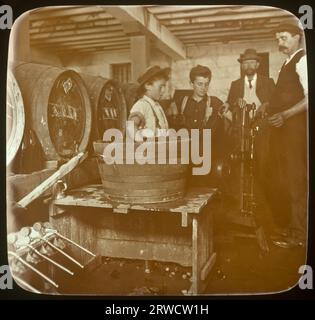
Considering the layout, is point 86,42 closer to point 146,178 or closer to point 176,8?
point 176,8

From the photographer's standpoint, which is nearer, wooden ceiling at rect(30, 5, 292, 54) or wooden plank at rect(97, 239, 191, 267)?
wooden ceiling at rect(30, 5, 292, 54)

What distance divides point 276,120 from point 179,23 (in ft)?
1.98

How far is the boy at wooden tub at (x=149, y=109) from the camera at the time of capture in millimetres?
1948

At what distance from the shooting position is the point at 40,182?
77.9 inches

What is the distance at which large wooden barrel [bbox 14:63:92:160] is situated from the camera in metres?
1.91

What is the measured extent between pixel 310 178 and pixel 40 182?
1.21 meters

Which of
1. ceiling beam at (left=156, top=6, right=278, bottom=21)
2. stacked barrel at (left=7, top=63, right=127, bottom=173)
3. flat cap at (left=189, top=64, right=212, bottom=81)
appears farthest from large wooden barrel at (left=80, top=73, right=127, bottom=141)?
ceiling beam at (left=156, top=6, right=278, bottom=21)

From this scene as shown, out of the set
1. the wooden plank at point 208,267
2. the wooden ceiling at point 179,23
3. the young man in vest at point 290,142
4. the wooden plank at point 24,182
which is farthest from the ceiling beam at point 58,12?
the wooden plank at point 208,267

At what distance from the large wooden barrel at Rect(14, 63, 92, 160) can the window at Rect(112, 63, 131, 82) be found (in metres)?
0.16

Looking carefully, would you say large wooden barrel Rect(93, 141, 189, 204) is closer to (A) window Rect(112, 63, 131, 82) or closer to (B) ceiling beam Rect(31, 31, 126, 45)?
(A) window Rect(112, 63, 131, 82)

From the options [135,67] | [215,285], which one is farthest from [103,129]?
[215,285]

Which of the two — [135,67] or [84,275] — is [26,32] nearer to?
[135,67]

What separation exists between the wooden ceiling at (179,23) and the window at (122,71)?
0.46 ft

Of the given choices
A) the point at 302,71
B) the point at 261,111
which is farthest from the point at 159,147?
the point at 302,71
